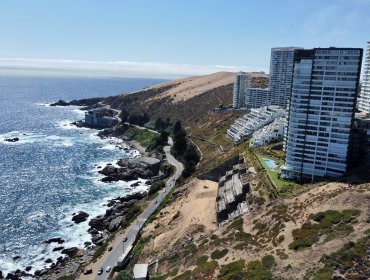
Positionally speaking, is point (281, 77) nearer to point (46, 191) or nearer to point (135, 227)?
point (46, 191)

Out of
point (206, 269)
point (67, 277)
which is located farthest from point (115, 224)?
point (206, 269)

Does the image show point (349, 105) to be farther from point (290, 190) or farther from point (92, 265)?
point (92, 265)

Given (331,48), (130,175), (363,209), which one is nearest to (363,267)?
(363,209)

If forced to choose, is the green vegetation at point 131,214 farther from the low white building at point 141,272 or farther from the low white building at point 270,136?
the low white building at point 270,136

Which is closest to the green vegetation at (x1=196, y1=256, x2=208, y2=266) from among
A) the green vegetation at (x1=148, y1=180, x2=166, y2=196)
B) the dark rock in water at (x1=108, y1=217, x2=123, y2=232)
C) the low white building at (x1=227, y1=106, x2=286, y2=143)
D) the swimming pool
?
the swimming pool

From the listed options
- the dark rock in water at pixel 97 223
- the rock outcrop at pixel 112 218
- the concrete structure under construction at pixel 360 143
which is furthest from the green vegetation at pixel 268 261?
the dark rock in water at pixel 97 223

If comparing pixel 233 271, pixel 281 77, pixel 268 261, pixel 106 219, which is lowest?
pixel 106 219
